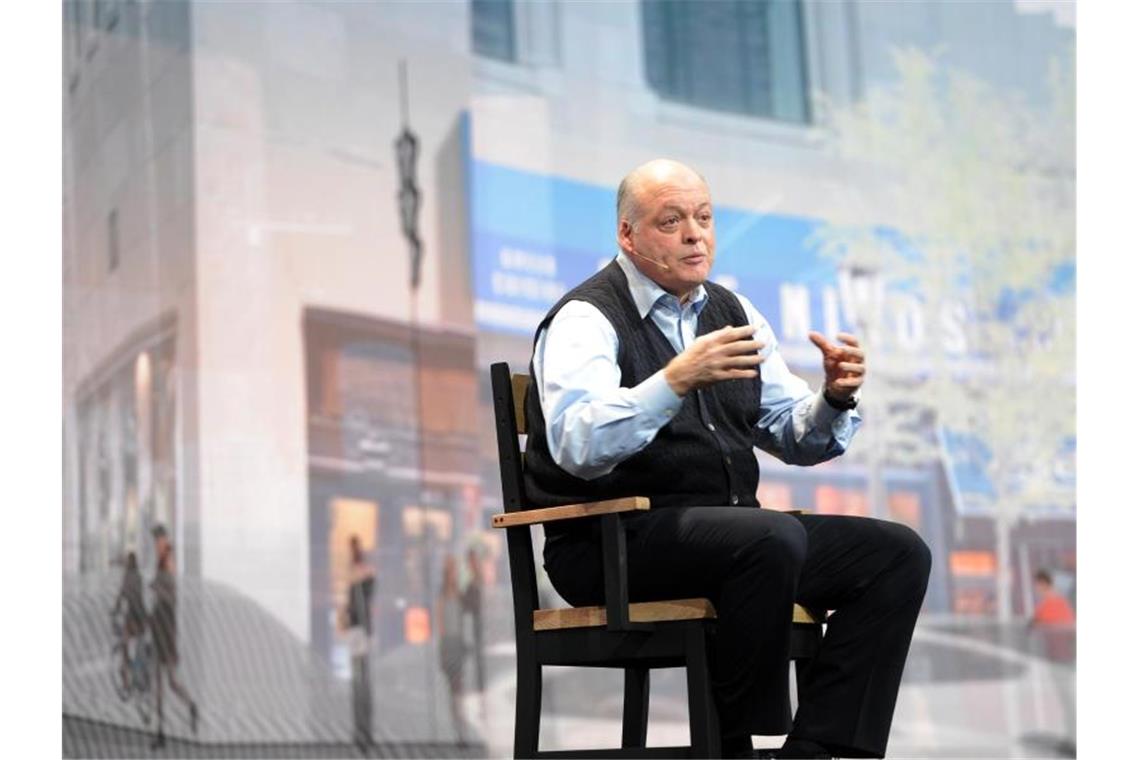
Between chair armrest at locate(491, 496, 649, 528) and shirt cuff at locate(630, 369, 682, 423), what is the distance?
13 centimetres

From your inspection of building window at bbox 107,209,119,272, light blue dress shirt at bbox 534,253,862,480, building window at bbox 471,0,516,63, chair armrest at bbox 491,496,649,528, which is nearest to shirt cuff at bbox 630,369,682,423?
light blue dress shirt at bbox 534,253,862,480

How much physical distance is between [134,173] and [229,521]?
3.71 ft

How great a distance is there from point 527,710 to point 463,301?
2.87 metres

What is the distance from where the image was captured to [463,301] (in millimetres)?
5035

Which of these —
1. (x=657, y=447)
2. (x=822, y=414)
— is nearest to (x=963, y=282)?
(x=822, y=414)

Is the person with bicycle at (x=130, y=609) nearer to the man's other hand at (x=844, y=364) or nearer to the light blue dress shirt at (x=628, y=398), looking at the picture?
the light blue dress shirt at (x=628, y=398)

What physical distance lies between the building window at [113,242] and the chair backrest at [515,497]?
2674 millimetres

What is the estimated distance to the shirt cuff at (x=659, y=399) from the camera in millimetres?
2068

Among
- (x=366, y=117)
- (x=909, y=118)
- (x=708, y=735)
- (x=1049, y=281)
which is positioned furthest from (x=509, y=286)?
(x=708, y=735)

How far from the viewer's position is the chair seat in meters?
2.16

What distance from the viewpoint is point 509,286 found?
5074 mm

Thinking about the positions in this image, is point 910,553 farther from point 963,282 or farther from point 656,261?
point 963,282

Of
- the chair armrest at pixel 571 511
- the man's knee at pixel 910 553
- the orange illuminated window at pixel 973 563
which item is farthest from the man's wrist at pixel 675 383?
the orange illuminated window at pixel 973 563
